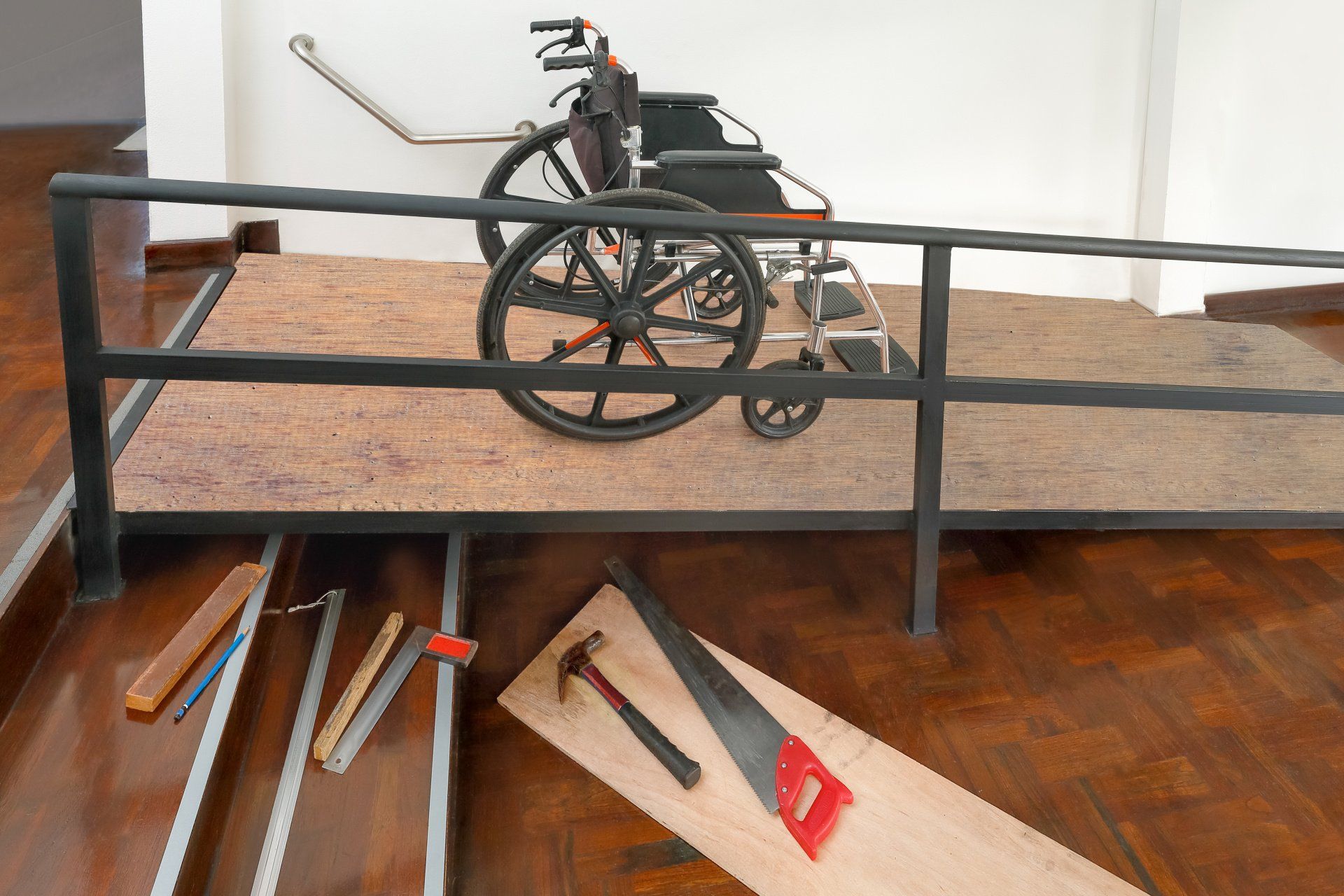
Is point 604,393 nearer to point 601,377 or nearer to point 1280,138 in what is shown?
point 601,377

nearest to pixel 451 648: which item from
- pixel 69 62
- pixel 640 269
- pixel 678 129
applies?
pixel 640 269

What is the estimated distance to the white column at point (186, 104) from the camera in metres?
3.12

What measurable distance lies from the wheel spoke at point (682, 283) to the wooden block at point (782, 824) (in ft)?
2.50

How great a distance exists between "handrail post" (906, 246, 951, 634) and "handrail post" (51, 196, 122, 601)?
155 cm

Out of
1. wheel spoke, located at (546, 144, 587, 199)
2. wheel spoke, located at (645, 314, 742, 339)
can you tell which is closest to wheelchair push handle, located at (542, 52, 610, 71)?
wheel spoke, located at (546, 144, 587, 199)

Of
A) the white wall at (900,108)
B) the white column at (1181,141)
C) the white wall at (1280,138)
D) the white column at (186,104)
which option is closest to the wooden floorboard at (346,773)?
the white column at (186,104)

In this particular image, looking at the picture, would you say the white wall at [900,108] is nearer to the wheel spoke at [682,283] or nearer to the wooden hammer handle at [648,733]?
the wheel spoke at [682,283]

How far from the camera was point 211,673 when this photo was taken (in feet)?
5.90

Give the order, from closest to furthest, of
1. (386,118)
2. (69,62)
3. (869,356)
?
(869,356)
(386,118)
(69,62)

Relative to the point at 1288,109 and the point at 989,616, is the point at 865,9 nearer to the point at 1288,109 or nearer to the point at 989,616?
the point at 1288,109

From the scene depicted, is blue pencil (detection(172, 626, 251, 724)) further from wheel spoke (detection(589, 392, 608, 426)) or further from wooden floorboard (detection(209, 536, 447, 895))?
wheel spoke (detection(589, 392, 608, 426))

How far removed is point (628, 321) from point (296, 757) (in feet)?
3.55

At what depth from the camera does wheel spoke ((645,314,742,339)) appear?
227 centimetres

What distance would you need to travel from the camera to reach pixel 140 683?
1.74 meters
